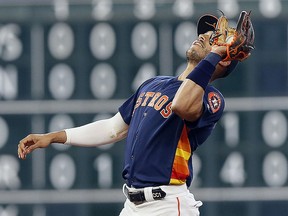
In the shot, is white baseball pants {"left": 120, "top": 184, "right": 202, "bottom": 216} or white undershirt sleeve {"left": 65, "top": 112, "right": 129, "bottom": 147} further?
white undershirt sleeve {"left": 65, "top": 112, "right": 129, "bottom": 147}

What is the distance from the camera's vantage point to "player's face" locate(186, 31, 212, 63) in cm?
670

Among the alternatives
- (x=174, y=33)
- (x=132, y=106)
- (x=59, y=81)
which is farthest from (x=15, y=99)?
(x=132, y=106)

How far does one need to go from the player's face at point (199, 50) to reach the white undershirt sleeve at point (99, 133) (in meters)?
0.62

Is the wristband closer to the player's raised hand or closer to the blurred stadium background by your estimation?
the player's raised hand

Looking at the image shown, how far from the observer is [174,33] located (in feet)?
40.3

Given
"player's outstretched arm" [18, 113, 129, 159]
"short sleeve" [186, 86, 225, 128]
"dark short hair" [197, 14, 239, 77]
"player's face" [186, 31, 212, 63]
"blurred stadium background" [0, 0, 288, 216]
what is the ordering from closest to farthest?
1. "short sleeve" [186, 86, 225, 128]
2. "player's face" [186, 31, 212, 63]
3. "dark short hair" [197, 14, 239, 77]
4. "player's outstretched arm" [18, 113, 129, 159]
5. "blurred stadium background" [0, 0, 288, 216]

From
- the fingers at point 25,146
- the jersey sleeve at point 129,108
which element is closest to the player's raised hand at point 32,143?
the fingers at point 25,146

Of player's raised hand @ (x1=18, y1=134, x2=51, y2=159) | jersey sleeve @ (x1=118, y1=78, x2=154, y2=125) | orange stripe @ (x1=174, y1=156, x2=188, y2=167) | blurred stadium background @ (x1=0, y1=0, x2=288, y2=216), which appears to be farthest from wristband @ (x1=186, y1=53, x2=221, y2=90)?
blurred stadium background @ (x1=0, y1=0, x2=288, y2=216)

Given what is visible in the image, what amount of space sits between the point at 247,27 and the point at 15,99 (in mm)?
6069

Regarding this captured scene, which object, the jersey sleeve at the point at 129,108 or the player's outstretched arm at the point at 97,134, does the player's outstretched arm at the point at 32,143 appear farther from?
the jersey sleeve at the point at 129,108

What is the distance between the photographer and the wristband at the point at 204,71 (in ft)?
21.0

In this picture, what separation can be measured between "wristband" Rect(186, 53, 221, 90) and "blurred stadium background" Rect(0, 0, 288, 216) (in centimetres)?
574

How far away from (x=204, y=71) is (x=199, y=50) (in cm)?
34

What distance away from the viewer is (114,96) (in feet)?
40.1
